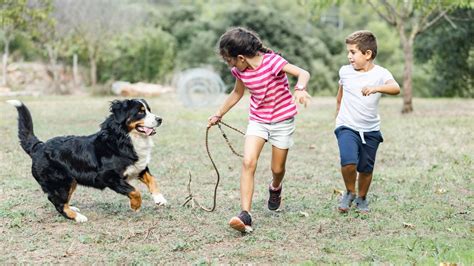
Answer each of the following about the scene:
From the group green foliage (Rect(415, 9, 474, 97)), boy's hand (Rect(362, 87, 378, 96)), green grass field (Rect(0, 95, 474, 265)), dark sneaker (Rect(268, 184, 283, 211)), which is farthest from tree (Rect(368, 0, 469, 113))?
boy's hand (Rect(362, 87, 378, 96))

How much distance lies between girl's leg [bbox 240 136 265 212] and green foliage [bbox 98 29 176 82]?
1123 inches

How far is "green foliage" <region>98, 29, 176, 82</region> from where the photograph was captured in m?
33.3

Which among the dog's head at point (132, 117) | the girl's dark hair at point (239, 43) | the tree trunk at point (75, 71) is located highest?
the girl's dark hair at point (239, 43)

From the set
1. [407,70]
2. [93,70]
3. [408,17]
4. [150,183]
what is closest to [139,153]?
[150,183]

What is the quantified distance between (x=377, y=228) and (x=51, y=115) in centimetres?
1420

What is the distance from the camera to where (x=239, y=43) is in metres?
5.41

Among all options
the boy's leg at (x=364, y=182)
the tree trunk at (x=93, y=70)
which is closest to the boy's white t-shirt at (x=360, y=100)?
the boy's leg at (x=364, y=182)

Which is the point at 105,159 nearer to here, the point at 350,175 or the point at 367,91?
the point at 350,175

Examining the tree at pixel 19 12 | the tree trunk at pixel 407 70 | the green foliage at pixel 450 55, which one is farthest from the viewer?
the green foliage at pixel 450 55

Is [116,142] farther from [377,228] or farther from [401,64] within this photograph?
[401,64]

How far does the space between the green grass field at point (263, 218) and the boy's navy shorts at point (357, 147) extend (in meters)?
0.48

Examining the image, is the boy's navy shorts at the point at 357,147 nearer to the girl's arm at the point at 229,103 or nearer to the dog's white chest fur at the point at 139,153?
the girl's arm at the point at 229,103

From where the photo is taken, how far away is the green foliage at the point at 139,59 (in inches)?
1313

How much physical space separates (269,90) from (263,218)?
1.19 m
